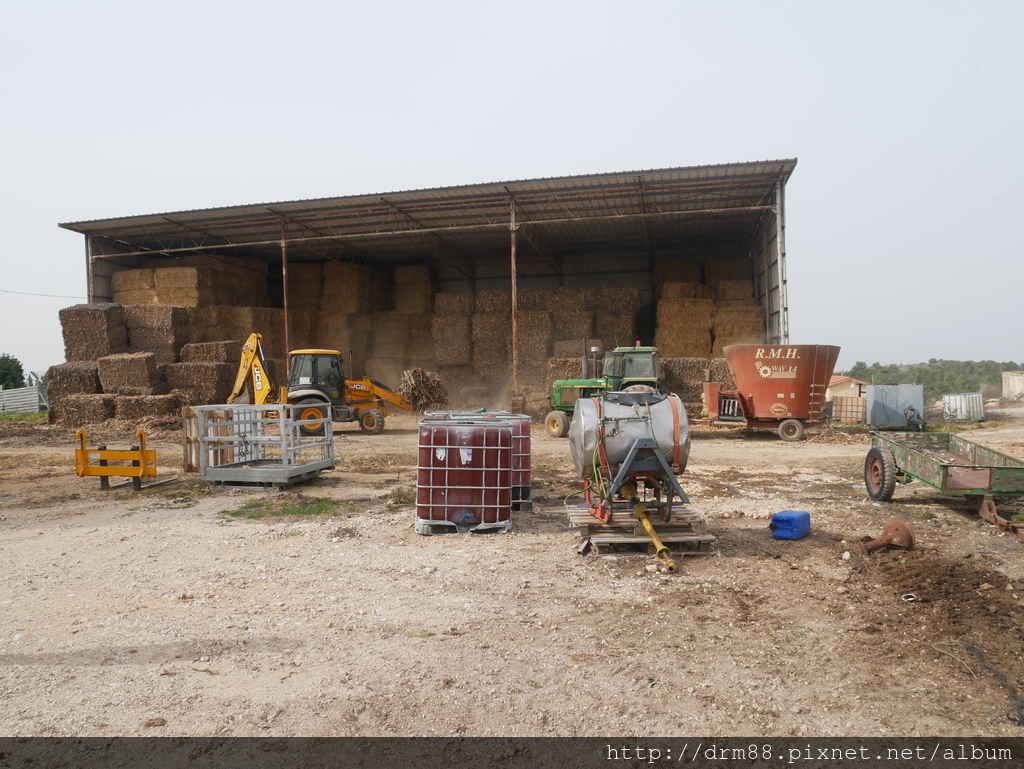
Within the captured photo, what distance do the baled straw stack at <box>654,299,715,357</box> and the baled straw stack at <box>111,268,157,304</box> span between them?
721 inches

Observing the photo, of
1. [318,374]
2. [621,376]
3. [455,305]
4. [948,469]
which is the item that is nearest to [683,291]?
[621,376]

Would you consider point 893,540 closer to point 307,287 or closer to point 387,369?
point 387,369

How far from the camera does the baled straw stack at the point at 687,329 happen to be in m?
23.2

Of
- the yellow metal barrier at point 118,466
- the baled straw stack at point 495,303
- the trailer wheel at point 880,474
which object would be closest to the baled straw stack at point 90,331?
the baled straw stack at point 495,303

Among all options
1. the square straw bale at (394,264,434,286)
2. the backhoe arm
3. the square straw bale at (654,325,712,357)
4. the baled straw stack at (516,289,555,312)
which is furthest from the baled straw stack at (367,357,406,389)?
the backhoe arm

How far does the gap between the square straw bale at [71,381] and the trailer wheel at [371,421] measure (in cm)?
938

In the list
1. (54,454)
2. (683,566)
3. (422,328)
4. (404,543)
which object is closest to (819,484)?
(683,566)

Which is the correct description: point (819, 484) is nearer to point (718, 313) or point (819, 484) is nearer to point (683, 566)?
point (683, 566)

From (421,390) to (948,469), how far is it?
621 inches

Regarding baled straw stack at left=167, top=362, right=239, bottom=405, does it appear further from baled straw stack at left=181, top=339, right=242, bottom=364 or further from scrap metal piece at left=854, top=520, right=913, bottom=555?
scrap metal piece at left=854, top=520, right=913, bottom=555

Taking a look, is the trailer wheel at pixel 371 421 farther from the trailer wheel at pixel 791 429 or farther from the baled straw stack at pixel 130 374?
the trailer wheel at pixel 791 429

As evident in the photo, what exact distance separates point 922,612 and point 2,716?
223 inches

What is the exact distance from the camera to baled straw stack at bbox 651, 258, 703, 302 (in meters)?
25.4

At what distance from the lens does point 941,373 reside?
54312 millimetres
